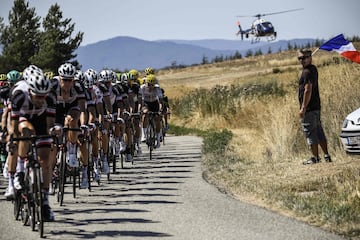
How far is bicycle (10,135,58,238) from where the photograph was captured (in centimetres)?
941

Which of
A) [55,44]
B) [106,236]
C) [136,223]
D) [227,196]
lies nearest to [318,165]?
[227,196]

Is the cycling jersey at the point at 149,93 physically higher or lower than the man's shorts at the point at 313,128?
higher

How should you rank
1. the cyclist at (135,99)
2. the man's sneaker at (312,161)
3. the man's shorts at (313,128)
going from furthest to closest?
the cyclist at (135,99) < the man's shorts at (313,128) < the man's sneaker at (312,161)

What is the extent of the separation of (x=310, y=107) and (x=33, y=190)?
717 cm

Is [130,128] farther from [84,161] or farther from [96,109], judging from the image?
[84,161]

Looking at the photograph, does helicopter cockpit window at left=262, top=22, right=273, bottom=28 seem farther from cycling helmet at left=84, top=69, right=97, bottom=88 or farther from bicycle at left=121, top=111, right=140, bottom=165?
cycling helmet at left=84, top=69, right=97, bottom=88

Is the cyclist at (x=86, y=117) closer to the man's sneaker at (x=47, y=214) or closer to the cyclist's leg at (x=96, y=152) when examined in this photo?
the cyclist's leg at (x=96, y=152)

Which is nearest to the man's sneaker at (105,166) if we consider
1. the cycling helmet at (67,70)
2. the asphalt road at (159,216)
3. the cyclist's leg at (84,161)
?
the asphalt road at (159,216)

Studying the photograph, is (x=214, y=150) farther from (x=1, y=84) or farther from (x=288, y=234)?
(x=288, y=234)

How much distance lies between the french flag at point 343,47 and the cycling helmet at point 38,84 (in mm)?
8266

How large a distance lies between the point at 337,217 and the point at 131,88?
34.3ft

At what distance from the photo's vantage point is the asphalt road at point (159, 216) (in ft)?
31.0

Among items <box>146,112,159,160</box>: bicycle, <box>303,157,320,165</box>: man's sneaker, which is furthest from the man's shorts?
<box>146,112,159,160</box>: bicycle

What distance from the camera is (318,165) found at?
14.2 m
